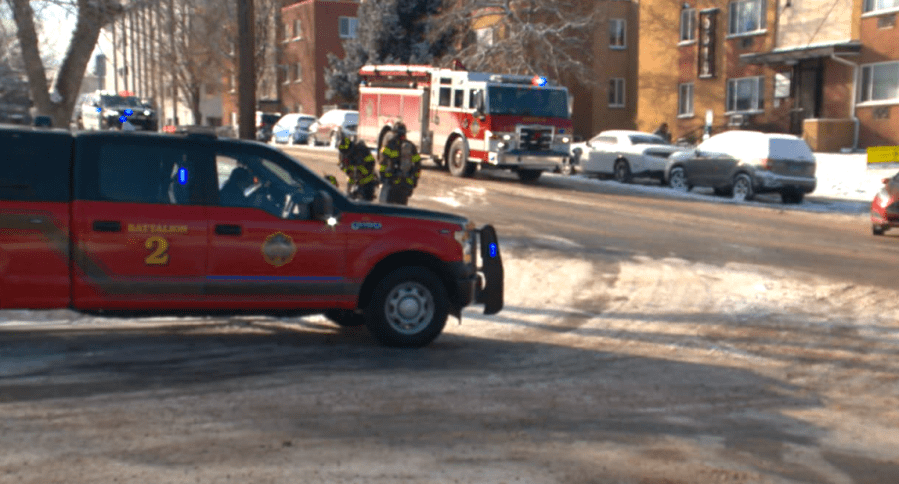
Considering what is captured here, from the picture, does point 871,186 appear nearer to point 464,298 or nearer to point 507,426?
point 464,298

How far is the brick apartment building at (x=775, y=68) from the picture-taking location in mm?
35250

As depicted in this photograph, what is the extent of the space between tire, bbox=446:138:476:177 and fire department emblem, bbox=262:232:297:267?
1935 centimetres

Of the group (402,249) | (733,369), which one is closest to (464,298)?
(402,249)

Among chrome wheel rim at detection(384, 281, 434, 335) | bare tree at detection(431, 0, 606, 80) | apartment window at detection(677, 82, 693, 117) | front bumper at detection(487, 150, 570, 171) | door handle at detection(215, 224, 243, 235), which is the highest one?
bare tree at detection(431, 0, 606, 80)

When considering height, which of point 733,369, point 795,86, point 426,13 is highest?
point 426,13

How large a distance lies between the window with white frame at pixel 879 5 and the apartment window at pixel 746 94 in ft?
18.0

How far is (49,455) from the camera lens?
6039 mm

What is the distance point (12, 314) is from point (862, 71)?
31.6 m

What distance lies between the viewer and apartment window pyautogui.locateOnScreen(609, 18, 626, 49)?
52.9m

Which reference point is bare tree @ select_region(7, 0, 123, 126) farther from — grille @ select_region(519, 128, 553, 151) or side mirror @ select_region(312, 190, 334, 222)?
grille @ select_region(519, 128, 553, 151)

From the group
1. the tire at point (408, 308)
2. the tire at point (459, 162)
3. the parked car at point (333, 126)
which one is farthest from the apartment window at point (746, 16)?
the tire at point (408, 308)

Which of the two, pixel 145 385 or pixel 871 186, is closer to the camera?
pixel 145 385

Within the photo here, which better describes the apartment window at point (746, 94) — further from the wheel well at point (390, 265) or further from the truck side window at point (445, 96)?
the wheel well at point (390, 265)

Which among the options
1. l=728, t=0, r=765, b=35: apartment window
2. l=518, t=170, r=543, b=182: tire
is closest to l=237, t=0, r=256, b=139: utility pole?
l=518, t=170, r=543, b=182: tire
